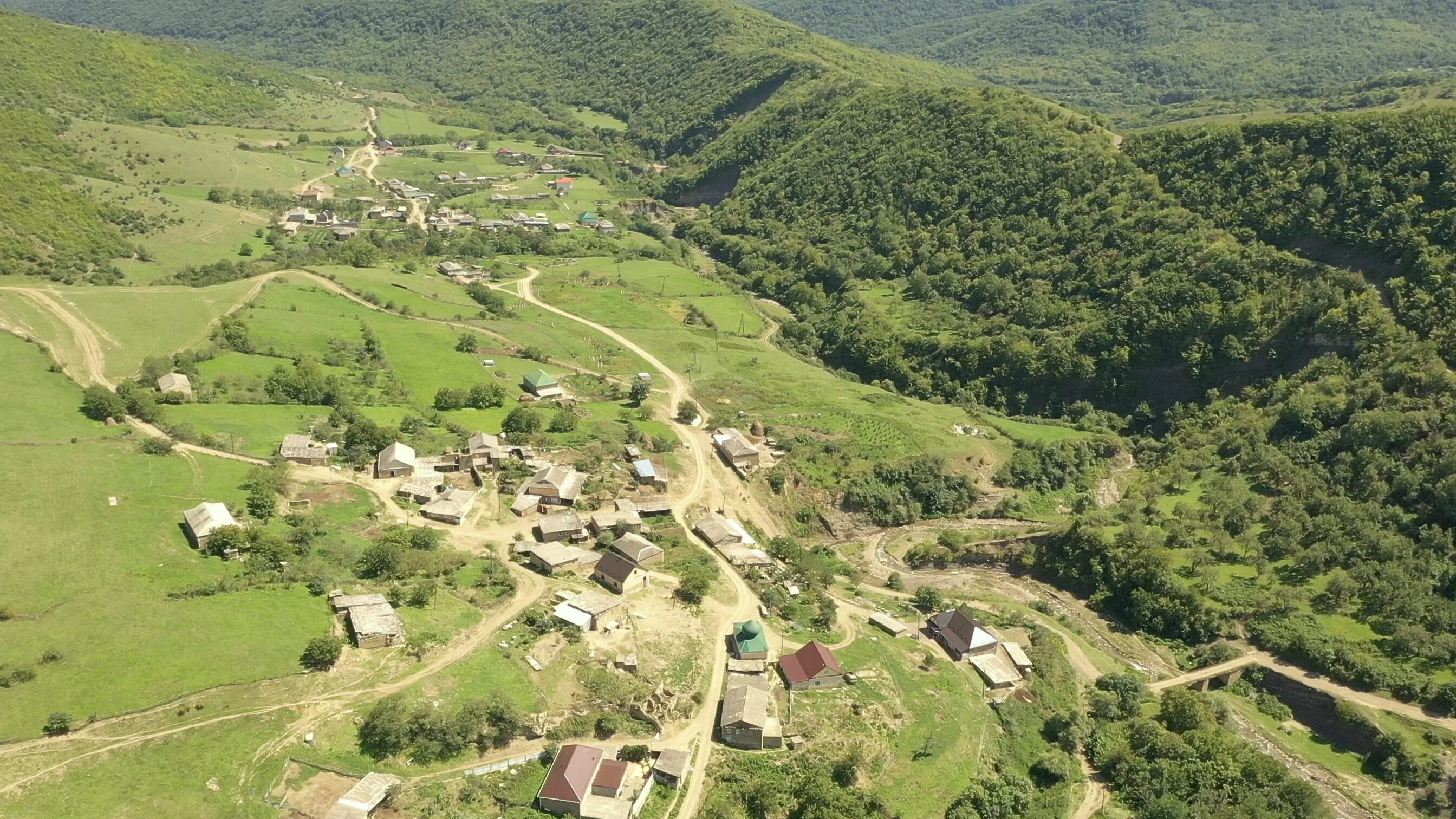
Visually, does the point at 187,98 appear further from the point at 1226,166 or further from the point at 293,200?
the point at 1226,166

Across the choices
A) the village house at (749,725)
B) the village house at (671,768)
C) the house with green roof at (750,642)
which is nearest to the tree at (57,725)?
the village house at (671,768)

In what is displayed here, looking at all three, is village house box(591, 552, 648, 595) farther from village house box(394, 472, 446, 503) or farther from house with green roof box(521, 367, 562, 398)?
house with green roof box(521, 367, 562, 398)

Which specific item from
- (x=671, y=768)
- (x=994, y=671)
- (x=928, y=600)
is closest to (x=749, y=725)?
(x=671, y=768)

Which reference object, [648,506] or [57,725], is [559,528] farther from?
[57,725]

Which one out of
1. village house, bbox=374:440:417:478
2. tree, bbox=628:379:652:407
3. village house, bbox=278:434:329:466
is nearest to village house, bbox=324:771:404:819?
village house, bbox=374:440:417:478

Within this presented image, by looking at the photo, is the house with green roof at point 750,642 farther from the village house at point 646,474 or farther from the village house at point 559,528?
the village house at point 646,474

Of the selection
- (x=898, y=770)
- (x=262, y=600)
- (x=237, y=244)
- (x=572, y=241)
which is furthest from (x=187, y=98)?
(x=898, y=770)
